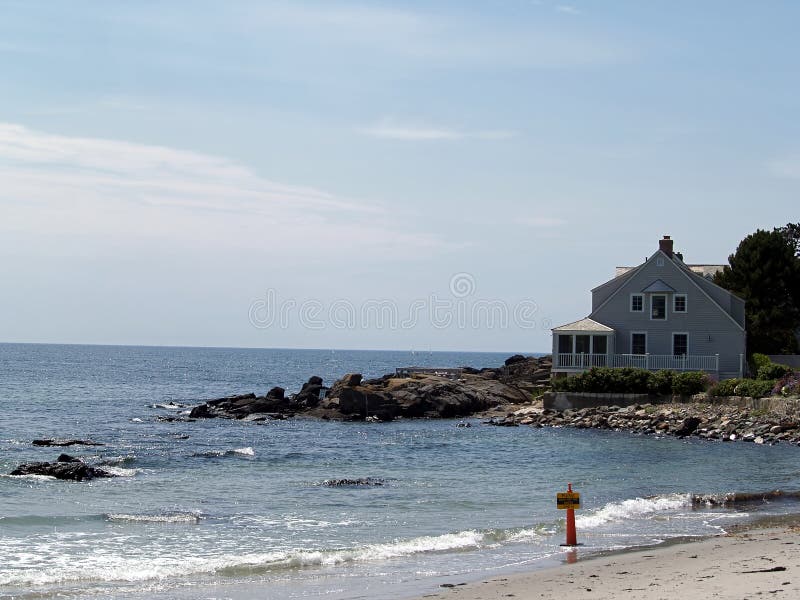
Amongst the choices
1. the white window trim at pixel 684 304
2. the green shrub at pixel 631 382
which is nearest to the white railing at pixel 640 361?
the green shrub at pixel 631 382

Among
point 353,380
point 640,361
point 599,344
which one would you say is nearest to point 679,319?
point 640,361

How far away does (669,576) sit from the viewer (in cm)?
1477

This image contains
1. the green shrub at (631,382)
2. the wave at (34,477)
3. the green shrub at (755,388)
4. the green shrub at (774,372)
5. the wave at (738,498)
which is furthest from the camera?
the green shrub at (631,382)

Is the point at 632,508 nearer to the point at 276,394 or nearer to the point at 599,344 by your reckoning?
the point at 599,344

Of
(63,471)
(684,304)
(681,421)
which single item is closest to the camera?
(63,471)

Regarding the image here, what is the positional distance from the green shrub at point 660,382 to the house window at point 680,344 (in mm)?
4320

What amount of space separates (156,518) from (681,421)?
87.9 feet

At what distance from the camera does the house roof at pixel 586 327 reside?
167 feet

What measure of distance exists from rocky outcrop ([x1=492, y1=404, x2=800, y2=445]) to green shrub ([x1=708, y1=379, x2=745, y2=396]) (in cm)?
73

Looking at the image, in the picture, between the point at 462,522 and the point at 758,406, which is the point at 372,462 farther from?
the point at 758,406

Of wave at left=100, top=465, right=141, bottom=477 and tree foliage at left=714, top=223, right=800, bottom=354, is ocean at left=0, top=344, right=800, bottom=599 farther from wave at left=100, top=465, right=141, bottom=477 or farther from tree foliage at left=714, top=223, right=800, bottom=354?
tree foliage at left=714, top=223, right=800, bottom=354

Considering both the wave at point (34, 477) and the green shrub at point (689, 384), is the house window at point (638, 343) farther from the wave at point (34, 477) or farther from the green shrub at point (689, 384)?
the wave at point (34, 477)

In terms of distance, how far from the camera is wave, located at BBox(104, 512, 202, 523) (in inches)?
856

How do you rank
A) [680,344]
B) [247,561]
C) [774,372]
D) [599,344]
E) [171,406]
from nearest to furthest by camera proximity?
[247,561] → [774,372] → [680,344] → [599,344] → [171,406]
